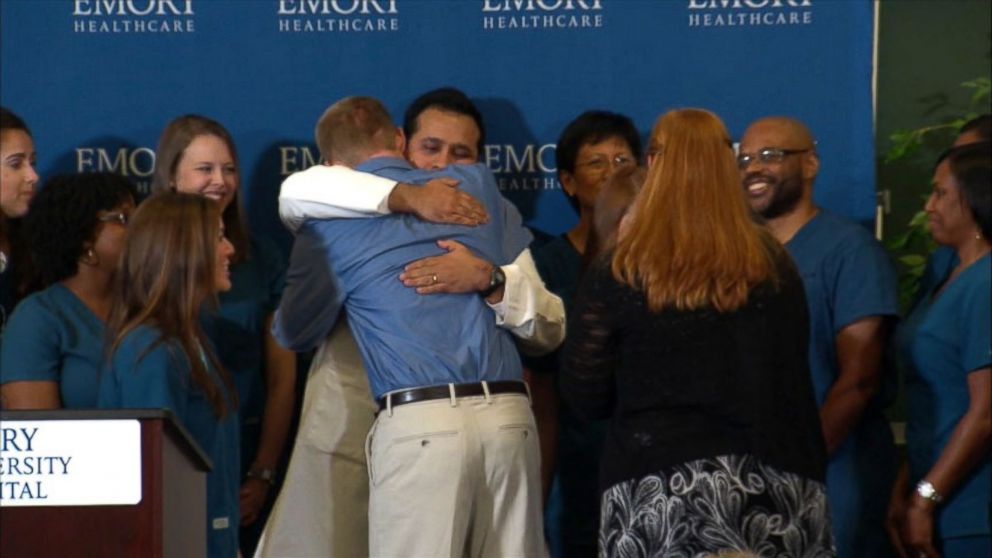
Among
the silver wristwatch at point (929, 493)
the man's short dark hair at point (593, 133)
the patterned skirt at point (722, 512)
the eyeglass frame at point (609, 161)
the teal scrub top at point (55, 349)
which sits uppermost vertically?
the man's short dark hair at point (593, 133)

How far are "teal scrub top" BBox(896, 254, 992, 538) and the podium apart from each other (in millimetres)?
2121

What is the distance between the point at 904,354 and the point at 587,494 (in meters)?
1.00

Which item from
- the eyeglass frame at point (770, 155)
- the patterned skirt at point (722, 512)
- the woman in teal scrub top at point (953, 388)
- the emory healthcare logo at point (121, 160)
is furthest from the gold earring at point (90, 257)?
the woman in teal scrub top at point (953, 388)

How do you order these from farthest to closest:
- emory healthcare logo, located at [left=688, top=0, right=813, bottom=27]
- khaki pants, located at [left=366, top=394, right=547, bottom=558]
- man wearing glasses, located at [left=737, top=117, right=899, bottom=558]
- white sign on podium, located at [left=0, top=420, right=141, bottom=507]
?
1. emory healthcare logo, located at [left=688, top=0, right=813, bottom=27]
2. man wearing glasses, located at [left=737, top=117, right=899, bottom=558]
3. khaki pants, located at [left=366, top=394, right=547, bottom=558]
4. white sign on podium, located at [left=0, top=420, right=141, bottom=507]

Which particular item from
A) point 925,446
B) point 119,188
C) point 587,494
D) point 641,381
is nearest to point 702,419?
point 641,381

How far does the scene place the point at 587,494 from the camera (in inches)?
182

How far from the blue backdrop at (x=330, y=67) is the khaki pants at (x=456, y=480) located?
1.20 metres

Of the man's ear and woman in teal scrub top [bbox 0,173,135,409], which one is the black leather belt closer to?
woman in teal scrub top [bbox 0,173,135,409]

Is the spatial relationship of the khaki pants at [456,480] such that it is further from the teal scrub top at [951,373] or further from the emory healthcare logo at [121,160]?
the emory healthcare logo at [121,160]

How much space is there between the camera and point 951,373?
4.10 metres

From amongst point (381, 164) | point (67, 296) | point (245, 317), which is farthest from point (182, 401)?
point (245, 317)

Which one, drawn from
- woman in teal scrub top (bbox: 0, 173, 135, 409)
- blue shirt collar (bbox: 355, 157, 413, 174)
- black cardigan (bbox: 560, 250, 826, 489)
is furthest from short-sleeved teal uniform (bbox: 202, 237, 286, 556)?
black cardigan (bbox: 560, 250, 826, 489)

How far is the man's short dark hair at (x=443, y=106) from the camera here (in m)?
4.60

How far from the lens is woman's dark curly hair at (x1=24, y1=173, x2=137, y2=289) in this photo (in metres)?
4.11
